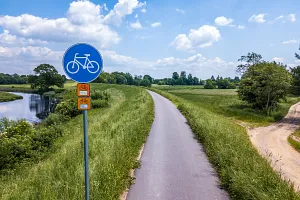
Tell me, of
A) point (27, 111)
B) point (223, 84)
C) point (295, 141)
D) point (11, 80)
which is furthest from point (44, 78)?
point (223, 84)

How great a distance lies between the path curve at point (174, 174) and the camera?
246 inches

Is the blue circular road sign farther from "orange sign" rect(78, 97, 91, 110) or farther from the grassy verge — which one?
the grassy verge

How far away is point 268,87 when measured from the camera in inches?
1375

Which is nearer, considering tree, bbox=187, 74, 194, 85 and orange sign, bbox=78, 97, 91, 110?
orange sign, bbox=78, 97, 91, 110

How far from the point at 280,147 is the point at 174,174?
16115 mm

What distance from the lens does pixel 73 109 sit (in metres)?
29.0

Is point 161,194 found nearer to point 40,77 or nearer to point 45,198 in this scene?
point 45,198

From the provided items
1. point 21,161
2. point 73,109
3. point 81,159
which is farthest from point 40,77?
point 81,159

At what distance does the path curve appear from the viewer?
246 inches

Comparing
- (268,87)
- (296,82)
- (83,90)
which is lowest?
(83,90)

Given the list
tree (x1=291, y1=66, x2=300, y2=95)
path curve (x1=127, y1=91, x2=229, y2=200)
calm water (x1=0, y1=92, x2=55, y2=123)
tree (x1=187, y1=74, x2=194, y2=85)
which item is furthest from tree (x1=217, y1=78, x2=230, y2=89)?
path curve (x1=127, y1=91, x2=229, y2=200)

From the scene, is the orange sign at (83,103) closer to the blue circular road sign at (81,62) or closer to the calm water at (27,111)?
the blue circular road sign at (81,62)

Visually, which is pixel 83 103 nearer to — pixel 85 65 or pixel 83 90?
pixel 83 90

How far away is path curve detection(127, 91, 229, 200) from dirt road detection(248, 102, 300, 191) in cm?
430
